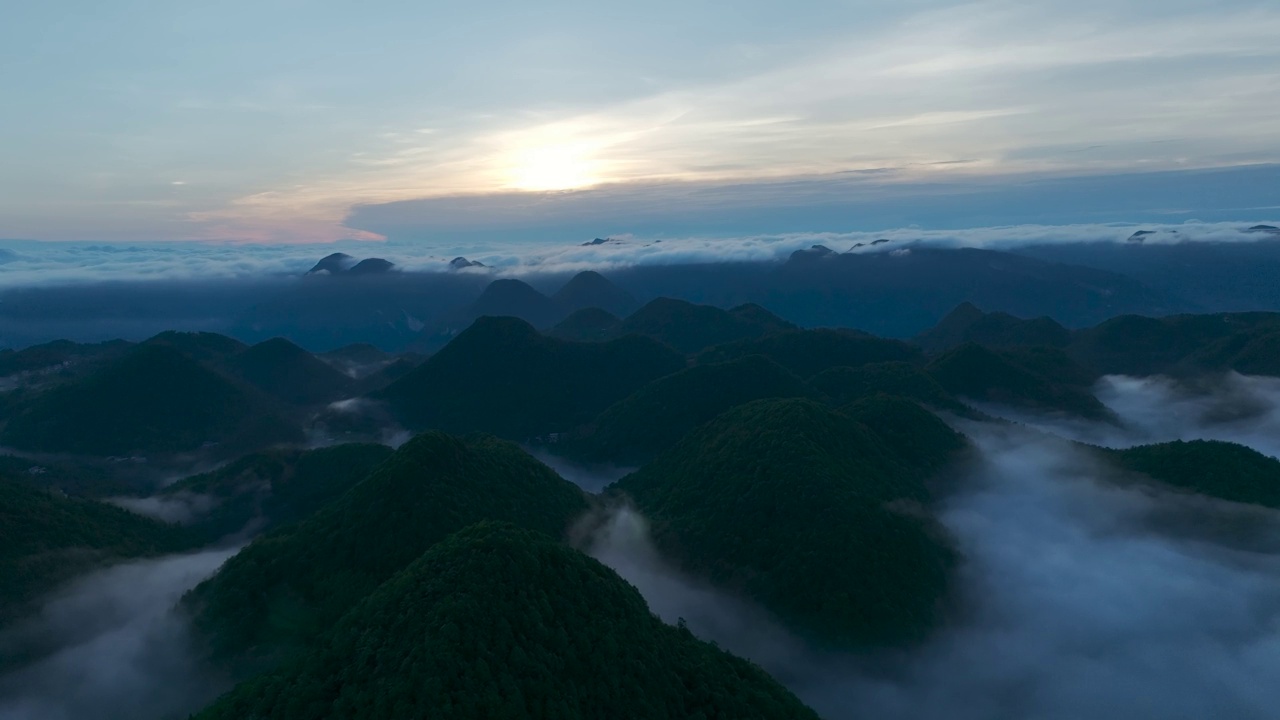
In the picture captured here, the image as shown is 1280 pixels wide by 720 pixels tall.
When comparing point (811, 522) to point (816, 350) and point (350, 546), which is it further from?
point (816, 350)

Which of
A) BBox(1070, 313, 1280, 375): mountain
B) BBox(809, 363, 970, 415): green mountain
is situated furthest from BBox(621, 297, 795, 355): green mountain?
BBox(1070, 313, 1280, 375): mountain

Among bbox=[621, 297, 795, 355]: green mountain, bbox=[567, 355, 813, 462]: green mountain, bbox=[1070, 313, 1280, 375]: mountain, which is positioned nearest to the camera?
bbox=[567, 355, 813, 462]: green mountain

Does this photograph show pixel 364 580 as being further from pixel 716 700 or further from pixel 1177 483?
pixel 1177 483

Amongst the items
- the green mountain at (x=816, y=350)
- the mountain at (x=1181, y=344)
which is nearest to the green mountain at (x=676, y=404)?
the green mountain at (x=816, y=350)

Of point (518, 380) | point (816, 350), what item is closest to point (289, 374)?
point (518, 380)

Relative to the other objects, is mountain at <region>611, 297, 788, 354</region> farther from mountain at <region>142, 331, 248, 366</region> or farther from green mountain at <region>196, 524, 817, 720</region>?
green mountain at <region>196, 524, 817, 720</region>
